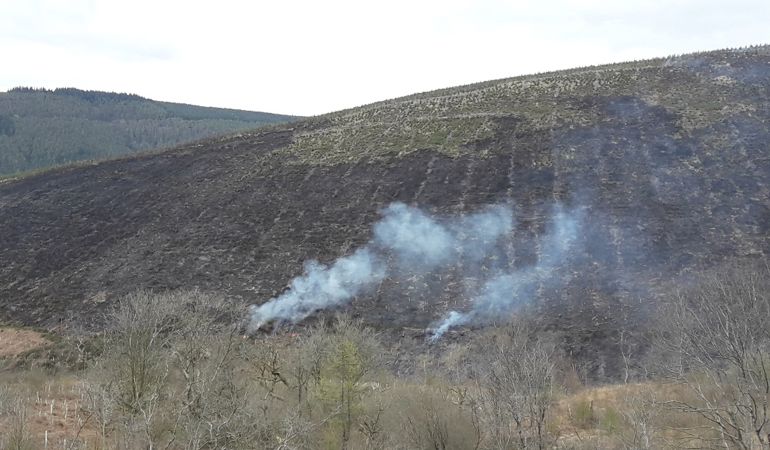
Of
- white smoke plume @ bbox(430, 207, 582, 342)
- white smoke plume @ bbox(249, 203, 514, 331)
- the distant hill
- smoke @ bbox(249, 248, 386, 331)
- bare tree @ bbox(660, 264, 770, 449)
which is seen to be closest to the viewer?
bare tree @ bbox(660, 264, 770, 449)

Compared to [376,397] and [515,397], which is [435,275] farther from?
[515,397]

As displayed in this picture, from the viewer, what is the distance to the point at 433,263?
27938mm

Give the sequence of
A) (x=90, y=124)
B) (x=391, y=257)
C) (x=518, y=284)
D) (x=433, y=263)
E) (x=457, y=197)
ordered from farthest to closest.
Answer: (x=90, y=124), (x=457, y=197), (x=391, y=257), (x=433, y=263), (x=518, y=284)

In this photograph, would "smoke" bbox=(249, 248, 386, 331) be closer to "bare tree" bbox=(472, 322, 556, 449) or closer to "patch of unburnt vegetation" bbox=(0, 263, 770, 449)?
"patch of unburnt vegetation" bbox=(0, 263, 770, 449)

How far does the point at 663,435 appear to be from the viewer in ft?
42.8

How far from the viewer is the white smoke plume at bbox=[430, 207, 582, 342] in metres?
23.5

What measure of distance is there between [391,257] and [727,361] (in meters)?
17.4

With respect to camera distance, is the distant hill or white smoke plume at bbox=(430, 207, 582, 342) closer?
white smoke plume at bbox=(430, 207, 582, 342)

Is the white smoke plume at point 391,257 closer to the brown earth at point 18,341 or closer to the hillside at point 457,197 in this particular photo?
the hillside at point 457,197

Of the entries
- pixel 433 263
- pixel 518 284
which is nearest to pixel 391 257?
pixel 433 263

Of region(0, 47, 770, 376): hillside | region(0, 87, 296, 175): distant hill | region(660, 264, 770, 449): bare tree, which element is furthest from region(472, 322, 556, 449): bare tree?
region(0, 87, 296, 175): distant hill

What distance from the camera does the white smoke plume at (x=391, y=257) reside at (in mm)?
26859

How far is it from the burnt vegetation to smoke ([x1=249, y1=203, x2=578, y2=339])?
50 cm

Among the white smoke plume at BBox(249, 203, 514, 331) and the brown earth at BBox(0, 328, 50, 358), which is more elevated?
the white smoke plume at BBox(249, 203, 514, 331)
